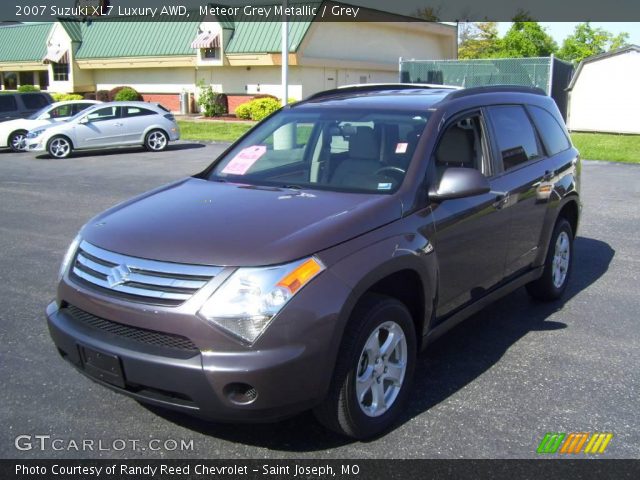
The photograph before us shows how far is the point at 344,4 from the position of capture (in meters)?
34.3

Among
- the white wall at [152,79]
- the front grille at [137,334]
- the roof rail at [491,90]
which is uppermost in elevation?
the white wall at [152,79]

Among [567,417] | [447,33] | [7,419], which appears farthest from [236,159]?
[447,33]

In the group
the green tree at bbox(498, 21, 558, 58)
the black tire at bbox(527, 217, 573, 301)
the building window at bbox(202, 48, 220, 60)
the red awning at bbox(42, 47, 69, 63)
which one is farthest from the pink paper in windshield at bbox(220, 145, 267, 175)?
the green tree at bbox(498, 21, 558, 58)

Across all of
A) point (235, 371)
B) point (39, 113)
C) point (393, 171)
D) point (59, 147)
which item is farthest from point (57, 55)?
point (235, 371)

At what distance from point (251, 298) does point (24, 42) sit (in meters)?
48.6

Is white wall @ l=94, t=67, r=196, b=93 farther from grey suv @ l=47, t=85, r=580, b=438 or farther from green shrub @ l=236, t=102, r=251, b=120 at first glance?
grey suv @ l=47, t=85, r=580, b=438

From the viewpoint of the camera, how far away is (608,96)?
25672 mm

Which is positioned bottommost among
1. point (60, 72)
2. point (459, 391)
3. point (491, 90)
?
point (459, 391)

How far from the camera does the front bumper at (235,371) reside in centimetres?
295

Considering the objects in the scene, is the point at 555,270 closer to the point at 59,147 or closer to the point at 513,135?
the point at 513,135

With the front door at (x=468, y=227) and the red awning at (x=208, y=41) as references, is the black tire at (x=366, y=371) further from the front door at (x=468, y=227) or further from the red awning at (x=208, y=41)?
the red awning at (x=208, y=41)

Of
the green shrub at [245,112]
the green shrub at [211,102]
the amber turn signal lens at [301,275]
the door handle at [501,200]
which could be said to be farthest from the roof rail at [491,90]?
the green shrub at [211,102]

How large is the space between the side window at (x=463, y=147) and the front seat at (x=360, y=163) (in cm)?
41

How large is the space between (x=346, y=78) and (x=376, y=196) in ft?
113
